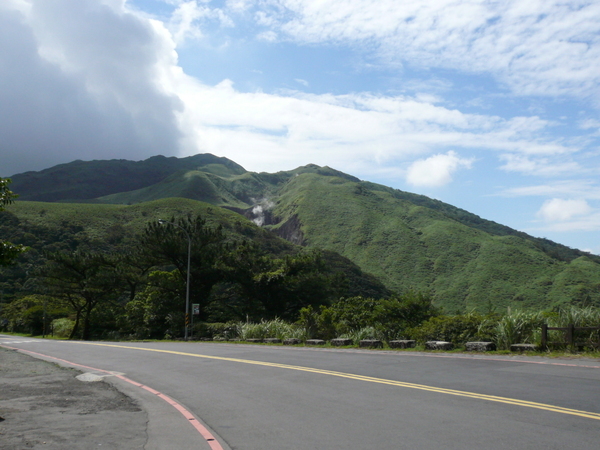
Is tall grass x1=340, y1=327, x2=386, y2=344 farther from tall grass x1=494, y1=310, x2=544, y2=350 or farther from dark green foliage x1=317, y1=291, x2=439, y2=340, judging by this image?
tall grass x1=494, y1=310, x2=544, y2=350

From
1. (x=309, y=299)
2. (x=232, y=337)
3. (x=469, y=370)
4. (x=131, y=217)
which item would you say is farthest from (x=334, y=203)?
(x=469, y=370)

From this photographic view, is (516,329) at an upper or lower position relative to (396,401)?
upper

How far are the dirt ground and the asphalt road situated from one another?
1091 millimetres

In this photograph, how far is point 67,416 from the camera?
26.6 feet

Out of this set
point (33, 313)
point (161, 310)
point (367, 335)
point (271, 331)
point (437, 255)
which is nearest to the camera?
point (367, 335)

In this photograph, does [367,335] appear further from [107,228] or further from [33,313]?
[107,228]

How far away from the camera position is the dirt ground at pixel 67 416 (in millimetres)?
6395

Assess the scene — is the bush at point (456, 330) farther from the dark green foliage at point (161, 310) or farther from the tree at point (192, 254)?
the tree at point (192, 254)

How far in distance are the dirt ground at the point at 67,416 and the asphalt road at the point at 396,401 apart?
3.58ft

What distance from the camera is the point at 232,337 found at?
3052cm

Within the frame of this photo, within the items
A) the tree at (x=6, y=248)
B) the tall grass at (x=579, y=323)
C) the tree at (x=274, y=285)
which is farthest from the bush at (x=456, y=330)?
the tree at (x=274, y=285)

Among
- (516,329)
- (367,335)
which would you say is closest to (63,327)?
(367,335)

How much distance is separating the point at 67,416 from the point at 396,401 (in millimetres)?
5236

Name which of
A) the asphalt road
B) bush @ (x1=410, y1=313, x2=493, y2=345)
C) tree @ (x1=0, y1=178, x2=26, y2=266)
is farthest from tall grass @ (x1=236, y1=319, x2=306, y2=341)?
tree @ (x1=0, y1=178, x2=26, y2=266)
